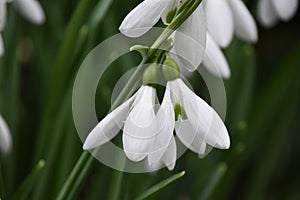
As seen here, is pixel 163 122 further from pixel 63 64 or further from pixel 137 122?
pixel 63 64

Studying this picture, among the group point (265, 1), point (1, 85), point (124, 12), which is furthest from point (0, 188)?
point (124, 12)

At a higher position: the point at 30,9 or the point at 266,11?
the point at 30,9

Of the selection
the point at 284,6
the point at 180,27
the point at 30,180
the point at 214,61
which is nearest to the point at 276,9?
the point at 284,6

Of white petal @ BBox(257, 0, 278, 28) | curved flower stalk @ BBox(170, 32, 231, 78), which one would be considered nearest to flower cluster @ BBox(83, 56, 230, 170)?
curved flower stalk @ BBox(170, 32, 231, 78)

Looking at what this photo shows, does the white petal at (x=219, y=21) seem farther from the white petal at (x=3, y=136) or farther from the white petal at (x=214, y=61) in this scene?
the white petal at (x=3, y=136)

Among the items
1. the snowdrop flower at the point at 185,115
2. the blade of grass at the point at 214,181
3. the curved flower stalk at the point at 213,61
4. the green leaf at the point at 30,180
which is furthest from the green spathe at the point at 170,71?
the blade of grass at the point at 214,181
